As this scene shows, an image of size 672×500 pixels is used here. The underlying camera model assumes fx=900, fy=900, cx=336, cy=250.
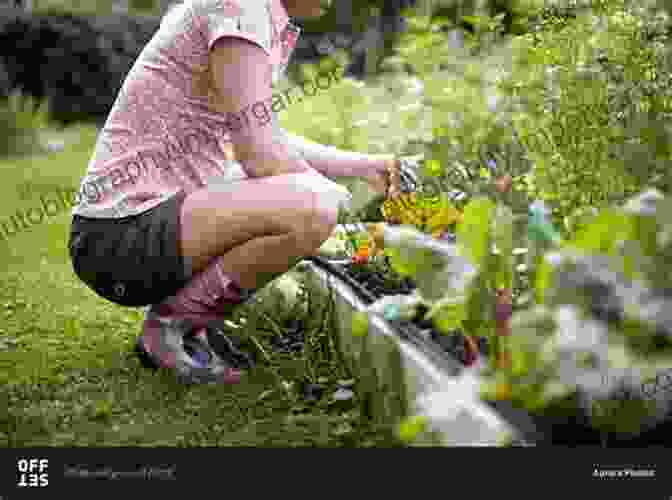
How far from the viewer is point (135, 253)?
7.46 ft

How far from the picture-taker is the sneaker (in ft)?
7.72

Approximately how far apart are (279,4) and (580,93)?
2.51ft

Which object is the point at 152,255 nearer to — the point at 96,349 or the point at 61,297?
the point at 96,349

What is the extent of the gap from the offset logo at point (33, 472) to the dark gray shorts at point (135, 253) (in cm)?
67

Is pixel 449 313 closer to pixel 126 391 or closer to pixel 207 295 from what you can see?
pixel 207 295

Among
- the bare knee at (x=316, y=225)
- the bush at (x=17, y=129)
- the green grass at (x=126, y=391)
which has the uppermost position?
the bare knee at (x=316, y=225)

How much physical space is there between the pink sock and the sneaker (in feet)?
0.12

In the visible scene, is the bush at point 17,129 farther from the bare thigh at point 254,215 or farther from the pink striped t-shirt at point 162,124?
the bare thigh at point 254,215

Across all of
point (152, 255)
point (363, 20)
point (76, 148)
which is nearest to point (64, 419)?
point (152, 255)

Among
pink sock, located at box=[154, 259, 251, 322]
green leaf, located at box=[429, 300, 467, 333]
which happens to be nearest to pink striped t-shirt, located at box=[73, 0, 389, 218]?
pink sock, located at box=[154, 259, 251, 322]

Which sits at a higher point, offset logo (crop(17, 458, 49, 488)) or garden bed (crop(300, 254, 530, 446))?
garden bed (crop(300, 254, 530, 446))

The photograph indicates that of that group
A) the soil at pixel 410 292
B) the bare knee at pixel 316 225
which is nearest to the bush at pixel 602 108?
the soil at pixel 410 292

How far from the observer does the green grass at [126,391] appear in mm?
2021

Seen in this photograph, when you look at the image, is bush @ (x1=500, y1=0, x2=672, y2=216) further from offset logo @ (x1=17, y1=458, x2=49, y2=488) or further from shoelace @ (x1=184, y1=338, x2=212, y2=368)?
offset logo @ (x1=17, y1=458, x2=49, y2=488)
